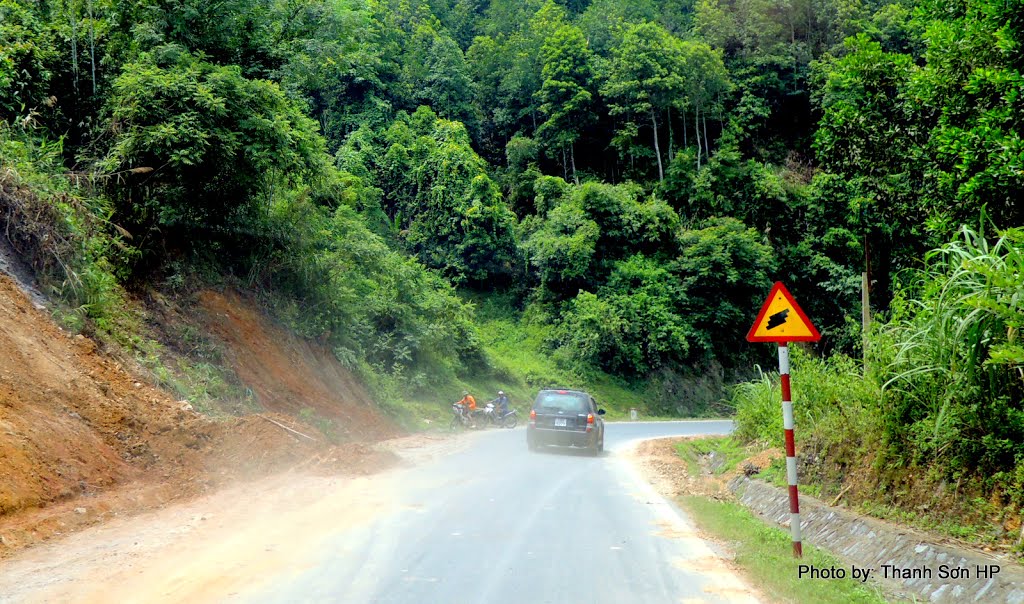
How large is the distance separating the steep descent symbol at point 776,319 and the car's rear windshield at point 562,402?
1098 centimetres

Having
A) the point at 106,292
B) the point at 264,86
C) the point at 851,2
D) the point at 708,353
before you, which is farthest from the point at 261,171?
the point at 851,2

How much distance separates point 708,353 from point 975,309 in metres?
40.0

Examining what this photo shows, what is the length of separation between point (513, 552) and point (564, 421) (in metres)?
11.1

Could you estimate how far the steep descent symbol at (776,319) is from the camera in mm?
8198

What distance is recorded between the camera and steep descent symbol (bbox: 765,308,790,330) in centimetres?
820

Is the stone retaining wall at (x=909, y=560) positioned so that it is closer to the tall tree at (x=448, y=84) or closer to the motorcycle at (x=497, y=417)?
the motorcycle at (x=497, y=417)

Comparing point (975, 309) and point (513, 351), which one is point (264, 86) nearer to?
point (975, 309)

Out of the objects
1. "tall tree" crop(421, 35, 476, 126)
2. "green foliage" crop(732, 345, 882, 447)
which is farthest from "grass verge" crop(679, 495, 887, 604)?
"tall tree" crop(421, 35, 476, 126)

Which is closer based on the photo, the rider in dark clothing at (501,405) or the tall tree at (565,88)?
the rider in dark clothing at (501,405)

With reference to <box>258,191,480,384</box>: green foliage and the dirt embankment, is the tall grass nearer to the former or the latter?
the dirt embankment

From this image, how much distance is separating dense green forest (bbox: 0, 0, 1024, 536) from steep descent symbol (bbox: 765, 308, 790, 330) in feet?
5.37

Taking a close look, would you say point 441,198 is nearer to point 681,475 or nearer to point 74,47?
point 74,47

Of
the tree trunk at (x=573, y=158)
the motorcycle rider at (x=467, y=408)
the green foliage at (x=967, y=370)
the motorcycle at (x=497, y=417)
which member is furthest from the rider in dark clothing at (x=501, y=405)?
the tree trunk at (x=573, y=158)

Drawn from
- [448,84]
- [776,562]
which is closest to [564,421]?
[776,562]
